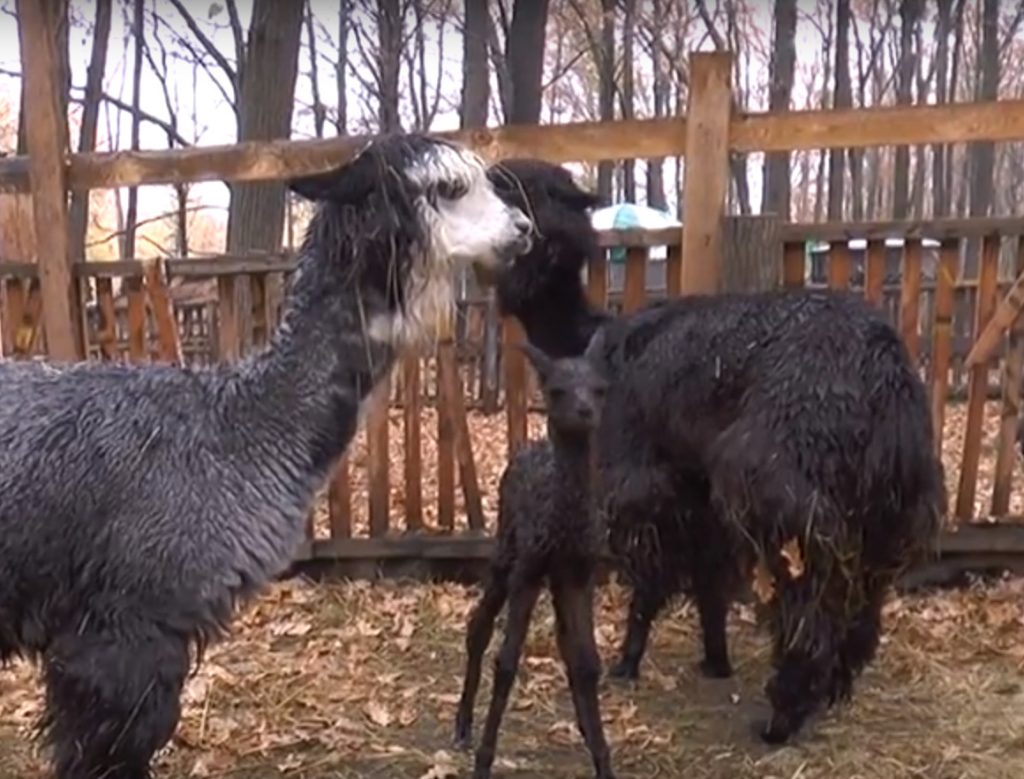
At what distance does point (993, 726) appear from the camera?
4.87 metres

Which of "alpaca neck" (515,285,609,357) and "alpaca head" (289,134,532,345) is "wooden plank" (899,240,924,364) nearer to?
"alpaca neck" (515,285,609,357)

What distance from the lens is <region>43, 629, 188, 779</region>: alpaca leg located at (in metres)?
3.30

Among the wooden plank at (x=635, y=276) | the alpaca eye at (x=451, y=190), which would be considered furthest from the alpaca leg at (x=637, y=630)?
the alpaca eye at (x=451, y=190)

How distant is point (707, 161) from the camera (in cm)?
607

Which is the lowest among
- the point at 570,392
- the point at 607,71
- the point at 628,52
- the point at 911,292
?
the point at 570,392

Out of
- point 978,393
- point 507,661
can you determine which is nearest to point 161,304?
point 507,661

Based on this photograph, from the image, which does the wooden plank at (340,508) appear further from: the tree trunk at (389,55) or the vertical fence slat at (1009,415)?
the tree trunk at (389,55)

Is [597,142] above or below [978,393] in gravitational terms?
above

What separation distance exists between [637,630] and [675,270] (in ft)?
5.89

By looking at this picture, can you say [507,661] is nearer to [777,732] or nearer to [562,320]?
[777,732]

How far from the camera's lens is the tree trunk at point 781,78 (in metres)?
23.0

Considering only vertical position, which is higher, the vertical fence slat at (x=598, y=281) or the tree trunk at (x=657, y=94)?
the tree trunk at (x=657, y=94)

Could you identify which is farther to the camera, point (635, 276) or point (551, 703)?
point (635, 276)

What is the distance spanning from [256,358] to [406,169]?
688 millimetres
